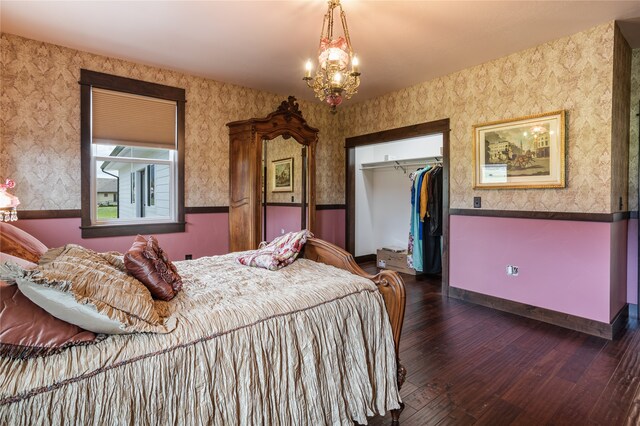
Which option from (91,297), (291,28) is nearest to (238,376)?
(91,297)

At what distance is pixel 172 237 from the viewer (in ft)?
12.8

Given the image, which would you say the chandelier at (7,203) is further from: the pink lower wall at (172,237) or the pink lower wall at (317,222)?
the pink lower wall at (317,222)

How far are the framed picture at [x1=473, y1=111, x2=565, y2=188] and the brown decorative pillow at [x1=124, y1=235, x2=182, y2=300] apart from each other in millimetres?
3318

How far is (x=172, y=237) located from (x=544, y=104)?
4256 mm

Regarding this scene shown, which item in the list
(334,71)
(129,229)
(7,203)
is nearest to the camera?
(334,71)

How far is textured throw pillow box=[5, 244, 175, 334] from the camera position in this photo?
102 centimetres

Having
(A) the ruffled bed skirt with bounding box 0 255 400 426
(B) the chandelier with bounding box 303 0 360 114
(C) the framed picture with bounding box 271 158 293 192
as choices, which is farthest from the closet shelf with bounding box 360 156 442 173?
(A) the ruffled bed skirt with bounding box 0 255 400 426

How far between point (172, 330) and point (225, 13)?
251 cm

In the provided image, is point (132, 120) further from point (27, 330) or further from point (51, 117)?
point (27, 330)

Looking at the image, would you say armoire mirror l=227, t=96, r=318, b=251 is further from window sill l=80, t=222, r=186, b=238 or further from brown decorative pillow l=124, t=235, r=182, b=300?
brown decorative pillow l=124, t=235, r=182, b=300

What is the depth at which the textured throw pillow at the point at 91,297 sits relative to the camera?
1.02 m

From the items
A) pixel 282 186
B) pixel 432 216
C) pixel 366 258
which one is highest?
pixel 282 186

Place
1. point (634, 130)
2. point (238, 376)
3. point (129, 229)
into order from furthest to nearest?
point (129, 229) → point (634, 130) → point (238, 376)

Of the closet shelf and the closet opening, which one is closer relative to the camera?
the closet opening
